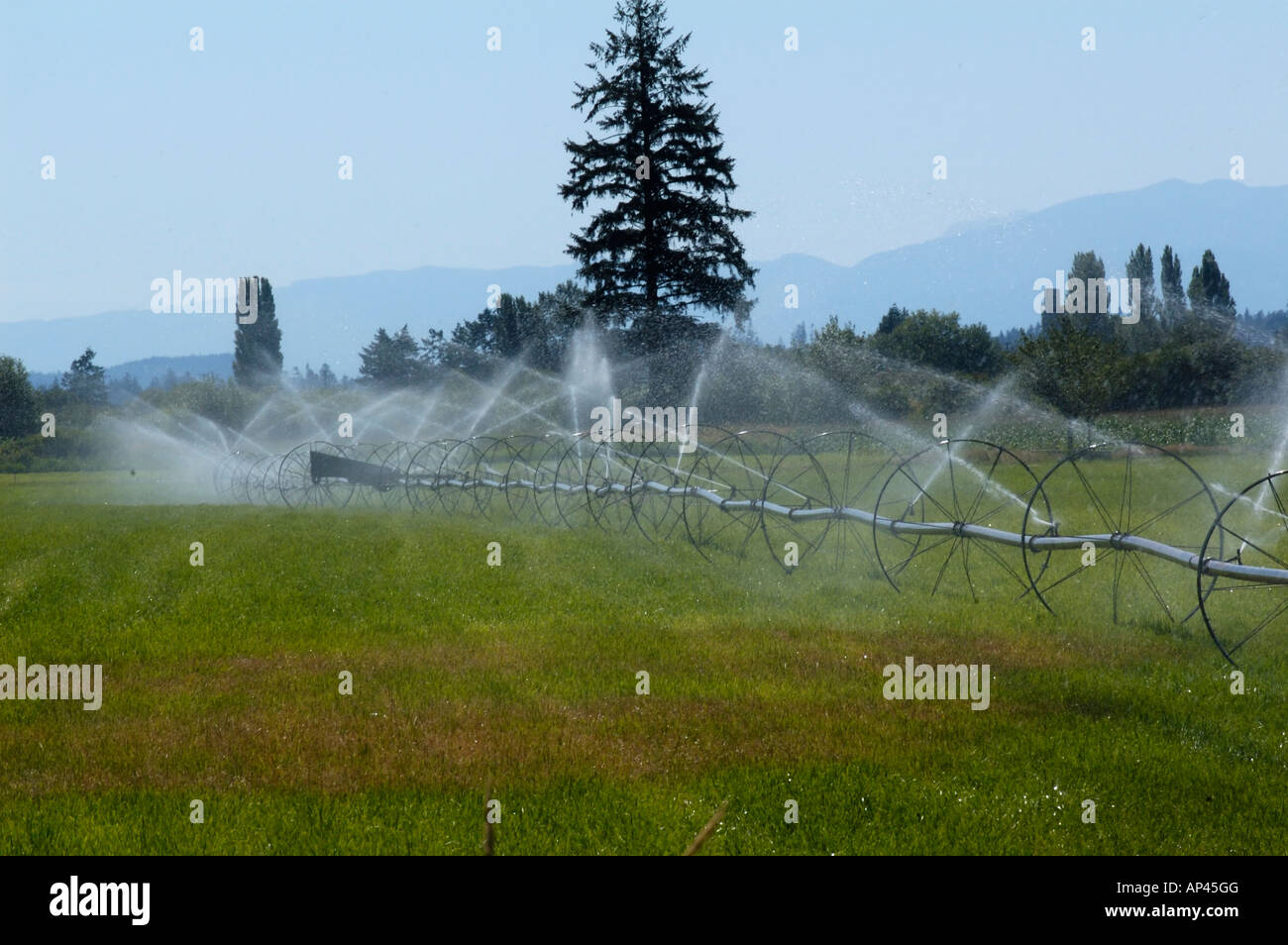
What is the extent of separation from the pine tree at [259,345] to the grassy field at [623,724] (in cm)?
7588

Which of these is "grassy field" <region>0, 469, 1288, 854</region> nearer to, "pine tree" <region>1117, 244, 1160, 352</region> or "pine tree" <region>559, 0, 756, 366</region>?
"pine tree" <region>559, 0, 756, 366</region>

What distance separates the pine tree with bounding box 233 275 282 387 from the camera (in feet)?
274

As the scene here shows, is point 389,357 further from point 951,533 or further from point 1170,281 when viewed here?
point 951,533

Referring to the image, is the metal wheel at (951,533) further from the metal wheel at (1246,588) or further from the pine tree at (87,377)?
the pine tree at (87,377)

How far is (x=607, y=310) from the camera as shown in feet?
128

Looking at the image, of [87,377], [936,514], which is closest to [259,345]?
[87,377]

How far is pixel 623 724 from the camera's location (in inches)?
248

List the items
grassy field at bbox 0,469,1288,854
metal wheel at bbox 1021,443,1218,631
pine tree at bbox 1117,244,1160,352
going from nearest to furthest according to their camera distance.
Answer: grassy field at bbox 0,469,1288,854, metal wheel at bbox 1021,443,1218,631, pine tree at bbox 1117,244,1160,352

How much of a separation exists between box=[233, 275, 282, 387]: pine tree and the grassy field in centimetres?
7588

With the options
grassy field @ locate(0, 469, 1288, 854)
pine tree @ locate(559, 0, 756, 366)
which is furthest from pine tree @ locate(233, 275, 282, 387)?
grassy field @ locate(0, 469, 1288, 854)

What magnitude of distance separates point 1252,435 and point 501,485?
23800 millimetres

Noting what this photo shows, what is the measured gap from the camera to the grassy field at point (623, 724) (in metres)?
4.76
